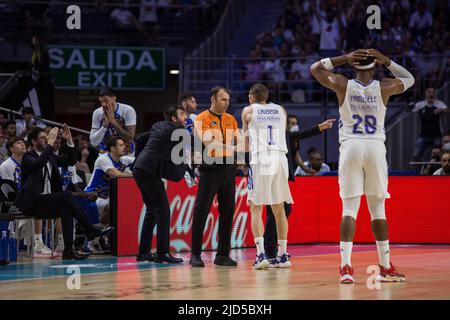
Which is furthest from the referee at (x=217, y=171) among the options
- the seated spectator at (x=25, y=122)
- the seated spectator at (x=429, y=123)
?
the seated spectator at (x=429, y=123)

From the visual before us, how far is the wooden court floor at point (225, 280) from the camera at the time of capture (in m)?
9.31

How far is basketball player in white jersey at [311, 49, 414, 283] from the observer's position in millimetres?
10242

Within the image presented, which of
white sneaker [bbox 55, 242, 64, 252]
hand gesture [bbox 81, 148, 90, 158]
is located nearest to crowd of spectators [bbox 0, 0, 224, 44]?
hand gesture [bbox 81, 148, 90, 158]

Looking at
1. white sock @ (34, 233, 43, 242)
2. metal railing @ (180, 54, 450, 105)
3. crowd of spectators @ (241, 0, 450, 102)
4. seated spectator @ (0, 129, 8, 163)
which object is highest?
crowd of spectators @ (241, 0, 450, 102)

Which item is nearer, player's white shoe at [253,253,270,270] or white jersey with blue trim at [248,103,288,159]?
player's white shoe at [253,253,270,270]

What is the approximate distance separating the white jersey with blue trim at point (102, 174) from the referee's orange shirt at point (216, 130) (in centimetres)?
293

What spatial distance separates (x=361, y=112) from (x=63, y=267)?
15.1 feet

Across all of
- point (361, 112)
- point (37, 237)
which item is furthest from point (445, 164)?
point (361, 112)

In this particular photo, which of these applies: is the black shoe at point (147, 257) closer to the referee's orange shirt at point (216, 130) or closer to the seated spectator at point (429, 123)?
the referee's orange shirt at point (216, 130)

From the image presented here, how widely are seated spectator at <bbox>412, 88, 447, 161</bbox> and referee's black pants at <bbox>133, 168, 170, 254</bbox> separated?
891 centimetres

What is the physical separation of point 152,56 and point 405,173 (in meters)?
9.16

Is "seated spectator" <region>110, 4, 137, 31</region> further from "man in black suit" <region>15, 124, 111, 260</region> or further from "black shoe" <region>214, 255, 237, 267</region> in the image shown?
"black shoe" <region>214, 255, 237, 267</region>

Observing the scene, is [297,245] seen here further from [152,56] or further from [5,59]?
[5,59]
